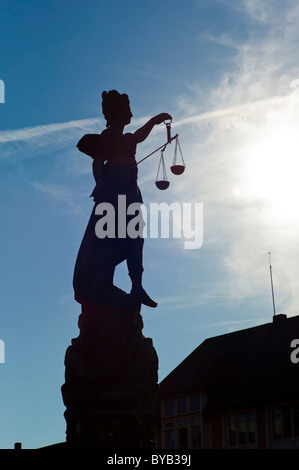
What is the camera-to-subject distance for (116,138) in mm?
17156

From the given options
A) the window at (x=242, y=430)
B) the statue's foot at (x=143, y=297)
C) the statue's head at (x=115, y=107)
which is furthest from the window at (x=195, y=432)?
the statue's head at (x=115, y=107)

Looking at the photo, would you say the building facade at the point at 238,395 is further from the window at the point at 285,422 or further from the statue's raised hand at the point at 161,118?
the statue's raised hand at the point at 161,118

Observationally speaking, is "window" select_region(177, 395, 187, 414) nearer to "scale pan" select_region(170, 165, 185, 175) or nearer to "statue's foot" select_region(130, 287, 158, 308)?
"scale pan" select_region(170, 165, 185, 175)

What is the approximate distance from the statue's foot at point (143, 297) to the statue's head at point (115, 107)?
11.6ft

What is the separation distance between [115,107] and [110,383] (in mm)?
5773

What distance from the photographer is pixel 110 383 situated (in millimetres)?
14984

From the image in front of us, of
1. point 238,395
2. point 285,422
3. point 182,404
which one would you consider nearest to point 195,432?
point 182,404

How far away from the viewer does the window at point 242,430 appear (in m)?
45.1

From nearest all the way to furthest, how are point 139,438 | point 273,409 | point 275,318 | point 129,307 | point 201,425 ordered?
point 139,438 < point 129,307 < point 273,409 < point 201,425 < point 275,318

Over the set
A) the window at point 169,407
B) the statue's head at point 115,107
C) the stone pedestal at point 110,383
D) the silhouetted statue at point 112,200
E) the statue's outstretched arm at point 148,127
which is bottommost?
→ the stone pedestal at point 110,383
